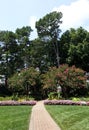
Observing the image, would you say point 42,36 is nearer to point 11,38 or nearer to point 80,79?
point 11,38

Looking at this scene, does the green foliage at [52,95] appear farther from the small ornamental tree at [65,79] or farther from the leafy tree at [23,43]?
the leafy tree at [23,43]

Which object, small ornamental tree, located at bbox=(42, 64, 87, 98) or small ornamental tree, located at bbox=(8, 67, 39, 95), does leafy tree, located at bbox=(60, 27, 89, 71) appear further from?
small ornamental tree, located at bbox=(42, 64, 87, 98)

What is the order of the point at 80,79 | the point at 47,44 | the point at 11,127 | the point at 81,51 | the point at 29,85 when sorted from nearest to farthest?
the point at 11,127, the point at 80,79, the point at 29,85, the point at 81,51, the point at 47,44

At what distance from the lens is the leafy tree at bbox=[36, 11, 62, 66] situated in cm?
5472

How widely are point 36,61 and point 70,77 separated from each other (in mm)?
12979

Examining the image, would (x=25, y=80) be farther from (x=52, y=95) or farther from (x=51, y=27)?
(x=51, y=27)

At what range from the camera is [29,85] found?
4834 cm

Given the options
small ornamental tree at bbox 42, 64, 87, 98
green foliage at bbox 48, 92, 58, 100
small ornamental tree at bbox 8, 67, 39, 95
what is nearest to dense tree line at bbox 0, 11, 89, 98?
small ornamental tree at bbox 8, 67, 39, 95

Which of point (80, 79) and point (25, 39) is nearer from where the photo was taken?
point (80, 79)

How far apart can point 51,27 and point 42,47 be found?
3.32 meters

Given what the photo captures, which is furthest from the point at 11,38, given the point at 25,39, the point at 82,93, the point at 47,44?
the point at 82,93

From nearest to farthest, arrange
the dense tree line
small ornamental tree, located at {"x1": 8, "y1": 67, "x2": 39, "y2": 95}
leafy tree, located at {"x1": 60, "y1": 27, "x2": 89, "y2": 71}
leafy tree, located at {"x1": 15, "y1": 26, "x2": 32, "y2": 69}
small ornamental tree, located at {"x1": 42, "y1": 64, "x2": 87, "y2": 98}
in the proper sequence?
small ornamental tree, located at {"x1": 42, "y1": 64, "x2": 87, "y2": 98}
small ornamental tree, located at {"x1": 8, "y1": 67, "x2": 39, "y2": 95}
leafy tree, located at {"x1": 60, "y1": 27, "x2": 89, "y2": 71}
the dense tree line
leafy tree, located at {"x1": 15, "y1": 26, "x2": 32, "y2": 69}

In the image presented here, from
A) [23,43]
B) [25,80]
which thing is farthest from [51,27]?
[25,80]

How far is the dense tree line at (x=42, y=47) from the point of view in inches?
2136
